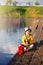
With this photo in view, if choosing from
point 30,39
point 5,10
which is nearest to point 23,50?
point 30,39

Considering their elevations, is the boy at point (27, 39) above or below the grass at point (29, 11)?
above

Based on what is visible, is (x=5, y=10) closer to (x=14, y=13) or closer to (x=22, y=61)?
(x=14, y=13)

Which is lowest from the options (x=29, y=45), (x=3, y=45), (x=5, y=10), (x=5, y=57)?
(x=5, y=10)

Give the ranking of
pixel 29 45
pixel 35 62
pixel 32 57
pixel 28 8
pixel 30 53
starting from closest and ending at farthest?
pixel 35 62
pixel 32 57
pixel 30 53
pixel 29 45
pixel 28 8

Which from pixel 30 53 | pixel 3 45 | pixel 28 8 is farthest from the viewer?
pixel 28 8

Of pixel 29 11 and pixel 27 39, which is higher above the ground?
pixel 27 39

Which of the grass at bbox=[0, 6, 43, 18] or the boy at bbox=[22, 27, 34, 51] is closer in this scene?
the boy at bbox=[22, 27, 34, 51]

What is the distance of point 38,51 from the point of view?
5332mm

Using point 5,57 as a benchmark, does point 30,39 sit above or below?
above

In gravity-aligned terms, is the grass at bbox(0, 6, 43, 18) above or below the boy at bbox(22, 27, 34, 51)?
below

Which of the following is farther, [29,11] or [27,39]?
[29,11]

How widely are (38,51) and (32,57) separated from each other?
1.62 ft

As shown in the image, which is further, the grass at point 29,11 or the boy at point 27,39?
the grass at point 29,11

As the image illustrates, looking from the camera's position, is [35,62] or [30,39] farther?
[30,39]
